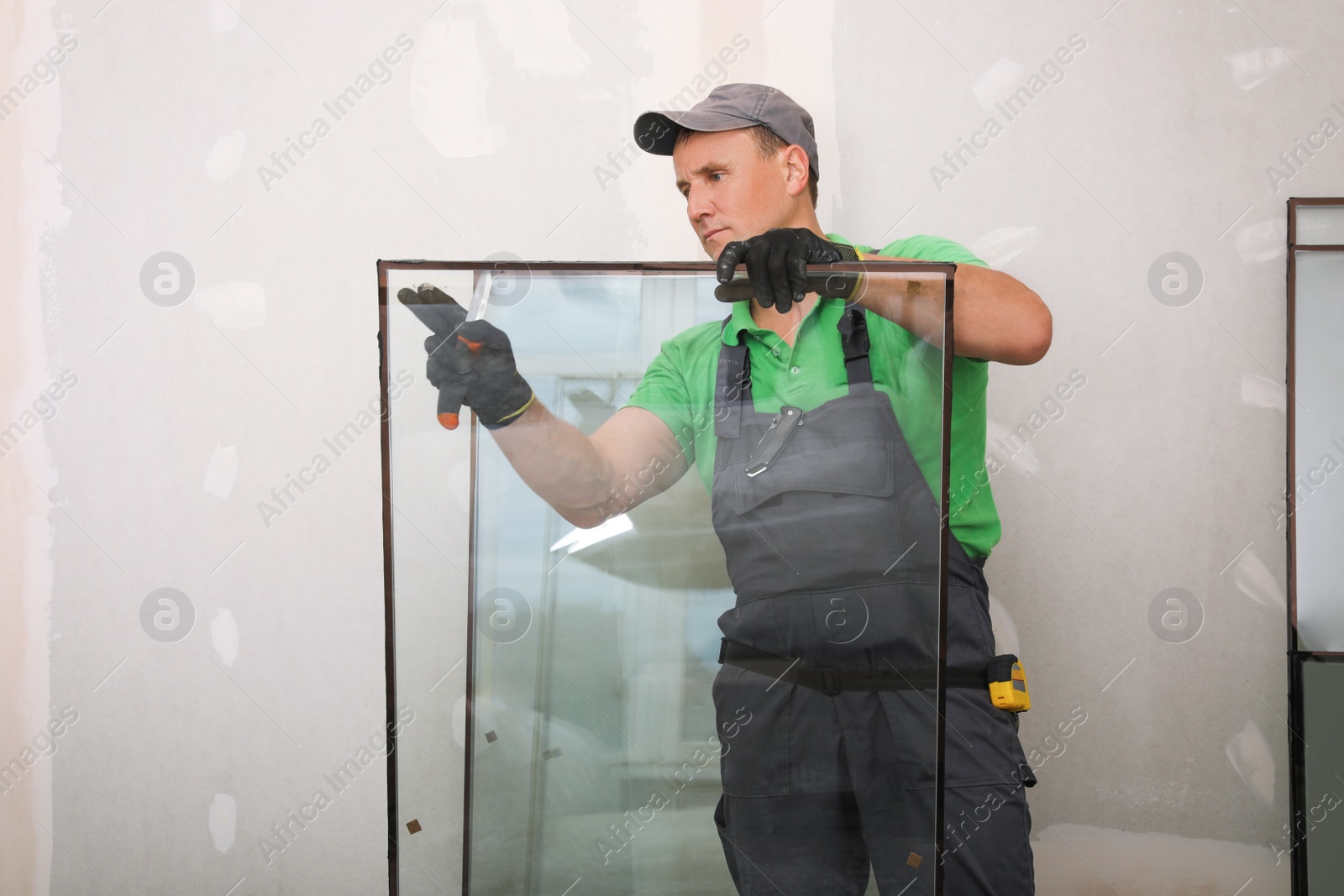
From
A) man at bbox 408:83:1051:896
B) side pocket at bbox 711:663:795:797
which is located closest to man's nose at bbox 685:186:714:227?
man at bbox 408:83:1051:896

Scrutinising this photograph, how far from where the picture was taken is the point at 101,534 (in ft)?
5.47

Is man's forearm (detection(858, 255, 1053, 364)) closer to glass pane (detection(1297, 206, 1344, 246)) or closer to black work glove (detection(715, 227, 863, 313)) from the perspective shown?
black work glove (detection(715, 227, 863, 313))

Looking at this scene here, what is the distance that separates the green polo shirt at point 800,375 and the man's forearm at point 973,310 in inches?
0.9

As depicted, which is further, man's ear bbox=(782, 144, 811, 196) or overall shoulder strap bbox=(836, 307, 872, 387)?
man's ear bbox=(782, 144, 811, 196)

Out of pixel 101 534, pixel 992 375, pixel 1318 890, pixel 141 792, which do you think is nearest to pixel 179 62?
pixel 101 534

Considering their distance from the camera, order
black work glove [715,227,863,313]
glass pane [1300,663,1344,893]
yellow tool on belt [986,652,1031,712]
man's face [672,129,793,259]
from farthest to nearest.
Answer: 1. glass pane [1300,663,1344,893]
2. man's face [672,129,793,259]
3. yellow tool on belt [986,652,1031,712]
4. black work glove [715,227,863,313]

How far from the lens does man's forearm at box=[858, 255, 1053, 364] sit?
0.94m

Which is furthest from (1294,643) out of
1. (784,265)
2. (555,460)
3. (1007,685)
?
(555,460)

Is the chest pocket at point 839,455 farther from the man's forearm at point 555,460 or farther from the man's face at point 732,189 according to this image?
the man's face at point 732,189

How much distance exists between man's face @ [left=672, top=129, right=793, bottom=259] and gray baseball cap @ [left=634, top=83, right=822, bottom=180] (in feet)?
0.07

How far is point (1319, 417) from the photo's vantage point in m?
1.57

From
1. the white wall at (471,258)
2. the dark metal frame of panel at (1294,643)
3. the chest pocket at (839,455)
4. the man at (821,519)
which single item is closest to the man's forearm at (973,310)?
the man at (821,519)

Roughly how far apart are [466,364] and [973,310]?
0.60 metres

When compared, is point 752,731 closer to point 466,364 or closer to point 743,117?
point 466,364
